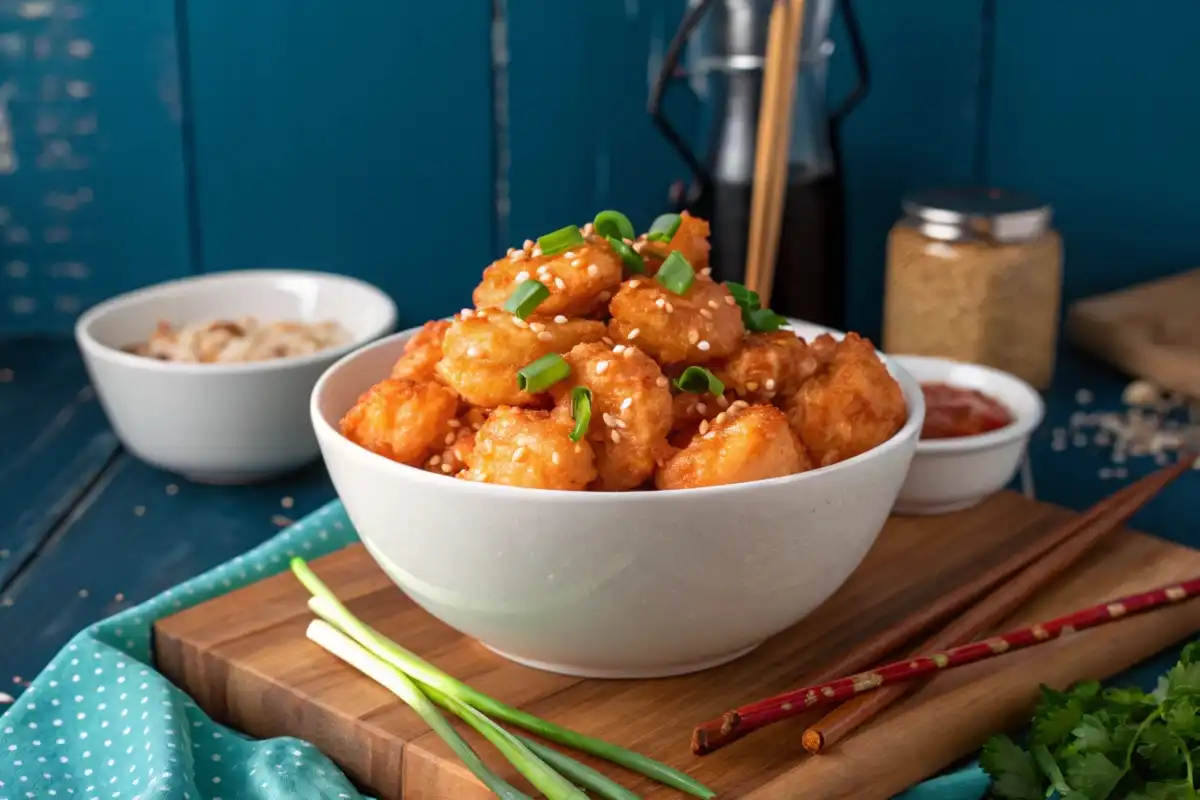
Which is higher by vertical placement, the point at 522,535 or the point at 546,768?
the point at 522,535

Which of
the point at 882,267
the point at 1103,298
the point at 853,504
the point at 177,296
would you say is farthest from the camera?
the point at 882,267

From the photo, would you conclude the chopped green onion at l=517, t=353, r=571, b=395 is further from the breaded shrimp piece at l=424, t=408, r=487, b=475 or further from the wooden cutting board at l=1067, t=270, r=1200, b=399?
the wooden cutting board at l=1067, t=270, r=1200, b=399

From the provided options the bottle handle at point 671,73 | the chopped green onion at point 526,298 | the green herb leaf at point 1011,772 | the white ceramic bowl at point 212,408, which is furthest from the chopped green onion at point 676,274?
the bottle handle at point 671,73

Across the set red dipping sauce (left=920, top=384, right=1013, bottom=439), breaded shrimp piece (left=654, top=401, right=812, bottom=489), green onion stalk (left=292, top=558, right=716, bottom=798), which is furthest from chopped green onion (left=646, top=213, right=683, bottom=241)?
red dipping sauce (left=920, top=384, right=1013, bottom=439)

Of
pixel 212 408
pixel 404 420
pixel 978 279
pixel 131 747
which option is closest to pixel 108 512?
pixel 212 408

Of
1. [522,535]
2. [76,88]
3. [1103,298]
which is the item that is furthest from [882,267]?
[522,535]

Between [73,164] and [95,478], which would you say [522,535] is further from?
[73,164]
